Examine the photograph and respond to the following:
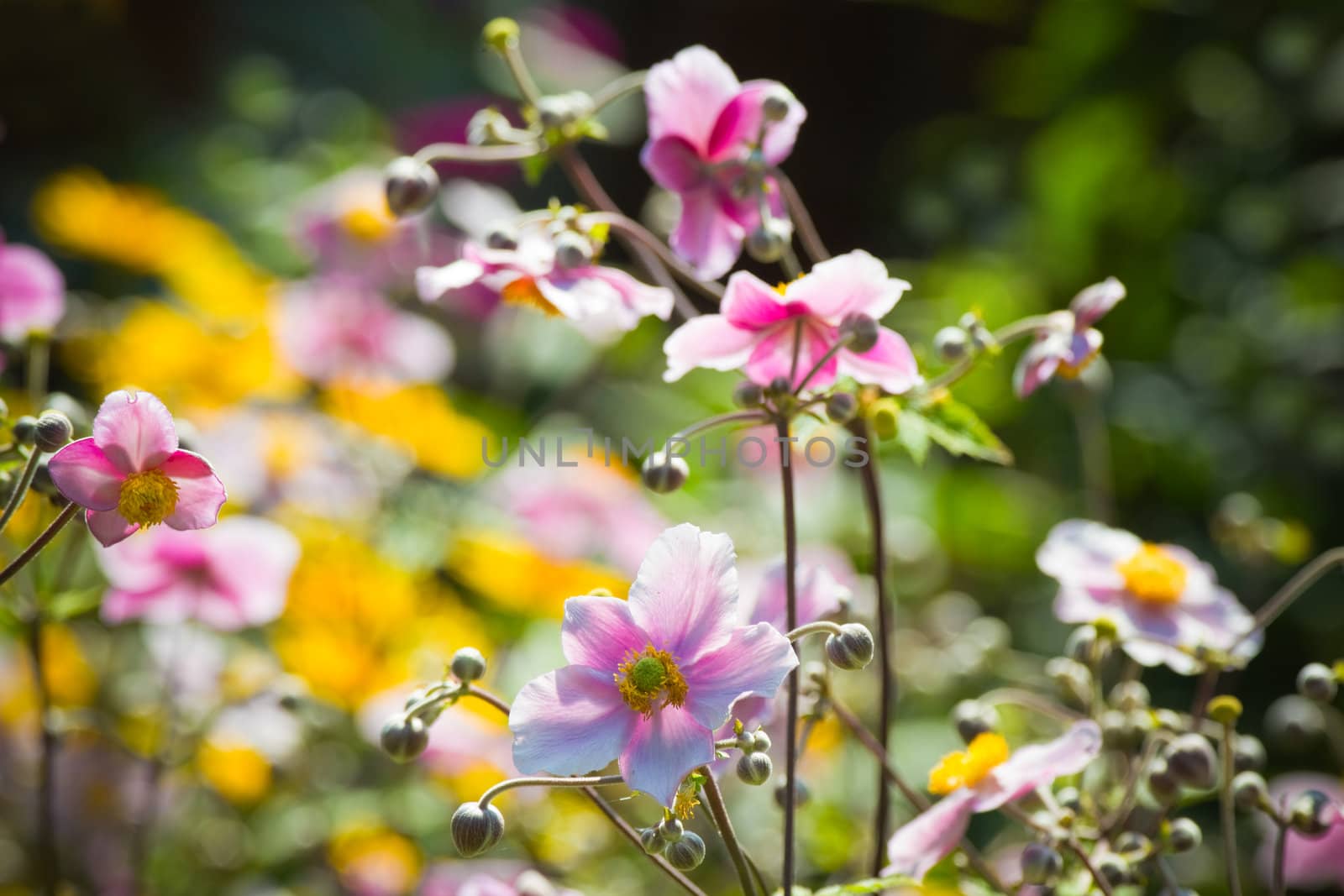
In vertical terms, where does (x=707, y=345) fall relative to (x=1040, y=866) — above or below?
above

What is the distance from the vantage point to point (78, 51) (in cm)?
361

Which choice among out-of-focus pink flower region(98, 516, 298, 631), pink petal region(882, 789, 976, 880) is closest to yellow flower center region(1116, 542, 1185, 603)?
pink petal region(882, 789, 976, 880)

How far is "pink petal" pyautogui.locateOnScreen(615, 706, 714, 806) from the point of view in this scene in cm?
57

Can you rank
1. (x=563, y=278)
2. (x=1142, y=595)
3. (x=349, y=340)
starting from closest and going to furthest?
(x=563, y=278) → (x=1142, y=595) → (x=349, y=340)

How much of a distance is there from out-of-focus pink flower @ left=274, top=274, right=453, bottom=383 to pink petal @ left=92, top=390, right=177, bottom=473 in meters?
1.13

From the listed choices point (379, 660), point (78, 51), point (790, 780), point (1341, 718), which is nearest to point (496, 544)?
point (379, 660)

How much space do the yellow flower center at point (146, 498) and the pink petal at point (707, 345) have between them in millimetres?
283

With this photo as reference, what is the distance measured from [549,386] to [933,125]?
1.36m

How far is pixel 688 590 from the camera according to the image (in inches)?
24.1

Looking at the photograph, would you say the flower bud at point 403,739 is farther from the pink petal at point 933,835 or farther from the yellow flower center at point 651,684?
the pink petal at point 933,835

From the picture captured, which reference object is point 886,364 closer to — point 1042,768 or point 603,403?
point 1042,768

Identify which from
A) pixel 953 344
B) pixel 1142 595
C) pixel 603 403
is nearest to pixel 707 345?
pixel 953 344

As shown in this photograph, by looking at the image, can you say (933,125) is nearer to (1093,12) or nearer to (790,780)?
(1093,12)

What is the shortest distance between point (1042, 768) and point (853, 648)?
18 cm
